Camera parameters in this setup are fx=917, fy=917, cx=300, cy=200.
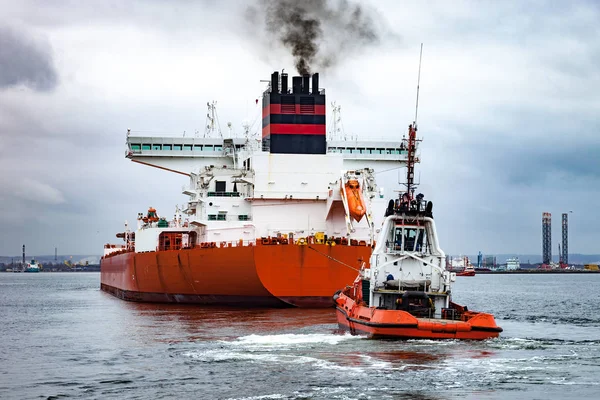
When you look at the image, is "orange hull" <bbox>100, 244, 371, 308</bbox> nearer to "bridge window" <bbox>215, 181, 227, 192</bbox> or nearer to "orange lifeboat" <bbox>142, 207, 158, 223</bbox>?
"bridge window" <bbox>215, 181, 227, 192</bbox>

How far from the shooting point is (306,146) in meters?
42.3

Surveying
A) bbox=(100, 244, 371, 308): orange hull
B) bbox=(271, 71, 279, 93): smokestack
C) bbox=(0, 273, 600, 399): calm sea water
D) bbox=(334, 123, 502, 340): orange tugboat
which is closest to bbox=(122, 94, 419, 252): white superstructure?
bbox=(100, 244, 371, 308): orange hull

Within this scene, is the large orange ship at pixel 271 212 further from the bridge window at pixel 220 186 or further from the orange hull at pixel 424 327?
the orange hull at pixel 424 327

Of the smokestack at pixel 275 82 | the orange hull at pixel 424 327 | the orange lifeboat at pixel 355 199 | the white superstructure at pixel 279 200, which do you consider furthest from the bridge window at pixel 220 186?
the orange hull at pixel 424 327

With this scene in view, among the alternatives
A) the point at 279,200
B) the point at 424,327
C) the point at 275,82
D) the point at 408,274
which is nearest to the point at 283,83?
the point at 275,82

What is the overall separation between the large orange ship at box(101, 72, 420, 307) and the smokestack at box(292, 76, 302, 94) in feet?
0.15

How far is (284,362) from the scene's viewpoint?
22.4 meters

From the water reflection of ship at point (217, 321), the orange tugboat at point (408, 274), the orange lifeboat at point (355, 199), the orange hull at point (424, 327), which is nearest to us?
the orange hull at point (424, 327)

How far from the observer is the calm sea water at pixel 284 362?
1894 centimetres

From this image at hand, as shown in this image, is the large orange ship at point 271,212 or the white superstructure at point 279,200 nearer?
→ the large orange ship at point 271,212

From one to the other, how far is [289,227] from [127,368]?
20.0m

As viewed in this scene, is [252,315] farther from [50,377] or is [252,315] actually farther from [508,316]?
[50,377]

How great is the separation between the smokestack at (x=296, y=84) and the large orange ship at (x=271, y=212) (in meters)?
0.05

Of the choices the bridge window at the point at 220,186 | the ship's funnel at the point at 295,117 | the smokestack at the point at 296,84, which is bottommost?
the bridge window at the point at 220,186
